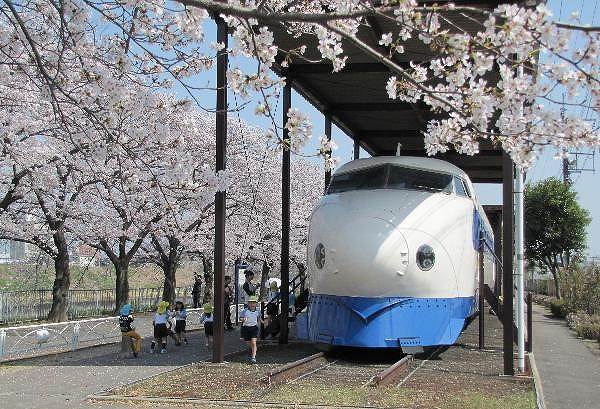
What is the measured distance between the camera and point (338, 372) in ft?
42.3

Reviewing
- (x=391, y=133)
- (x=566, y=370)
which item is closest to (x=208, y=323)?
(x=566, y=370)

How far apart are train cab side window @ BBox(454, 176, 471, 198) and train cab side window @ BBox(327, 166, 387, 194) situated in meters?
1.48

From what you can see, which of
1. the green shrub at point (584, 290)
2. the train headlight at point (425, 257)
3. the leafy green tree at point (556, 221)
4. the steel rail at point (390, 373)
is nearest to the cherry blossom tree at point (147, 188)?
the steel rail at point (390, 373)

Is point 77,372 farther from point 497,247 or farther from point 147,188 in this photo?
point 497,247

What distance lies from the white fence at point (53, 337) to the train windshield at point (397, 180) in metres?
7.41

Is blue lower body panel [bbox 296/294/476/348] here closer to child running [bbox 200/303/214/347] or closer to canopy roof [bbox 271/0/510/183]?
canopy roof [bbox 271/0/510/183]

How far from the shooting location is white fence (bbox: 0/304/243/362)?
16516 mm

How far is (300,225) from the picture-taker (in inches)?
1679

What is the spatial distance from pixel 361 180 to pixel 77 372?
21.1ft

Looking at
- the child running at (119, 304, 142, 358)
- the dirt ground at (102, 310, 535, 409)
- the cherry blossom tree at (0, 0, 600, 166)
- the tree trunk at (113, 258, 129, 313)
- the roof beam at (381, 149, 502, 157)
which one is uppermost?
the roof beam at (381, 149, 502, 157)

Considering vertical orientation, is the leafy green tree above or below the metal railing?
above

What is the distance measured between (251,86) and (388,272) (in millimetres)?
6725

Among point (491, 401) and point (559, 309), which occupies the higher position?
point (559, 309)

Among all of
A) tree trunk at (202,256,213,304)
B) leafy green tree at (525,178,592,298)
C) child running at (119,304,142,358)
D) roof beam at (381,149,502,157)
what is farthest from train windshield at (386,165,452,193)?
leafy green tree at (525,178,592,298)
